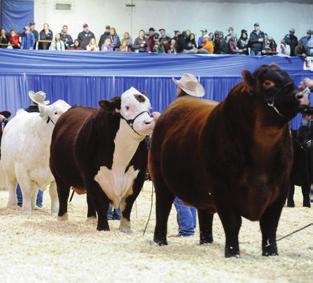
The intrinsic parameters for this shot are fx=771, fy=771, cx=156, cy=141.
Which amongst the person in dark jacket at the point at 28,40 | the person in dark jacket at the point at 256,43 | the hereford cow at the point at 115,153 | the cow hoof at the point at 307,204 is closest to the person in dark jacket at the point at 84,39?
the person in dark jacket at the point at 28,40

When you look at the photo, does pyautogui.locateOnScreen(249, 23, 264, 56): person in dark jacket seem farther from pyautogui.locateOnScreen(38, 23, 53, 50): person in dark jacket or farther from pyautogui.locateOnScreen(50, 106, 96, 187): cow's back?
pyautogui.locateOnScreen(50, 106, 96, 187): cow's back

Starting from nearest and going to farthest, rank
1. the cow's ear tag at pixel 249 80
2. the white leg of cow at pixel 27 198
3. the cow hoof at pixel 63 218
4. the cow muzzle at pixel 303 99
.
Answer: the cow muzzle at pixel 303 99 → the cow's ear tag at pixel 249 80 → the cow hoof at pixel 63 218 → the white leg of cow at pixel 27 198

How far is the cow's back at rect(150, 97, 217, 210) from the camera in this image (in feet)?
22.2

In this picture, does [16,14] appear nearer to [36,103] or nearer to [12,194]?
[36,103]

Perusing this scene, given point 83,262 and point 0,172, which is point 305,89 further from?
point 0,172

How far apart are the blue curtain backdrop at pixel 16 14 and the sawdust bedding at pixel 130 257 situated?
22.8m

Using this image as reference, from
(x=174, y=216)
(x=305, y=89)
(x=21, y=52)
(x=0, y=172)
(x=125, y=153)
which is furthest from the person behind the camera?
(x=21, y=52)

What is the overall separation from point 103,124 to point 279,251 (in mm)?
2680

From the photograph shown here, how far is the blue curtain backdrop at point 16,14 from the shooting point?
102 feet

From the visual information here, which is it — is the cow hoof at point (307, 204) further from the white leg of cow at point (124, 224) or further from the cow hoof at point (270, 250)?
the cow hoof at point (270, 250)

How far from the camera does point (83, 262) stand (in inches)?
239

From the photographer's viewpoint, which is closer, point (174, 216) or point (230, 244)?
point (230, 244)

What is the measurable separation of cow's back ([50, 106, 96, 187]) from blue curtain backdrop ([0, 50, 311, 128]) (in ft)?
37.8

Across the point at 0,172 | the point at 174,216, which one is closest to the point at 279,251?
the point at 174,216
